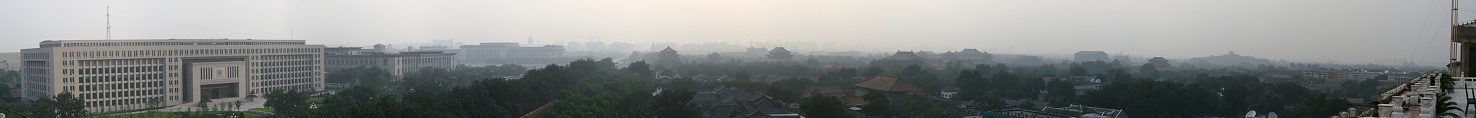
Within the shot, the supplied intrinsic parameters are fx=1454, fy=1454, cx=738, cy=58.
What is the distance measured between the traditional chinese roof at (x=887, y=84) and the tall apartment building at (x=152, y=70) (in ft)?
25.3

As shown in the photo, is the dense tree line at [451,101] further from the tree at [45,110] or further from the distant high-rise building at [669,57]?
the distant high-rise building at [669,57]

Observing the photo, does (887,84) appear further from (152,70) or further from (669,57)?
(669,57)

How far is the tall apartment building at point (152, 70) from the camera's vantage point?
19.2 metres

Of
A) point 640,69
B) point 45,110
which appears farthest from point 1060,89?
point 45,110

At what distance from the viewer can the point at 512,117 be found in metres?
13.1

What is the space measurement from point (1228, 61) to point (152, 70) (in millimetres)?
18544

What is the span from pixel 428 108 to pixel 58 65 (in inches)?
393

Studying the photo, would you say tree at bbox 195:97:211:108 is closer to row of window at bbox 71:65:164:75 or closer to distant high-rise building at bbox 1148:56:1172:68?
row of window at bbox 71:65:164:75

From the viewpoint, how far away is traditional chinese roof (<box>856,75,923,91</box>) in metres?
16.9

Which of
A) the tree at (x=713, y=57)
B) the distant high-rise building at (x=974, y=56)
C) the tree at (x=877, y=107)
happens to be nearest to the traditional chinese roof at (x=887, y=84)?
the tree at (x=877, y=107)

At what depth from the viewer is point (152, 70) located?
67.3ft

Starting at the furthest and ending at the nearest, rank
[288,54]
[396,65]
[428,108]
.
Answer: [396,65], [288,54], [428,108]

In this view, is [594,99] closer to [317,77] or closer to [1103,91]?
[1103,91]

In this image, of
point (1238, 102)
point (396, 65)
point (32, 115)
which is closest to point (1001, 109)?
point (1238, 102)
